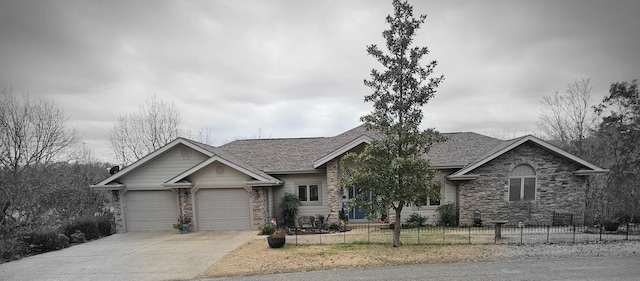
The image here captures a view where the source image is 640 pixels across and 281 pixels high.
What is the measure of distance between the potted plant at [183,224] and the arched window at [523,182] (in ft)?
55.7

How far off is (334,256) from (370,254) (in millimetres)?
1265

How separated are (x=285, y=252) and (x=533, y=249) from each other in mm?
8919

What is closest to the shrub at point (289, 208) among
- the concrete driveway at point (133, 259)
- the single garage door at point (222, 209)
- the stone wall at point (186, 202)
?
the single garage door at point (222, 209)

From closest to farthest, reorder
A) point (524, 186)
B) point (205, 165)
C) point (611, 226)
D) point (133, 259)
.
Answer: point (133, 259), point (611, 226), point (205, 165), point (524, 186)

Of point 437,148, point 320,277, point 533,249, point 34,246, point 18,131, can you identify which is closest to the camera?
point 320,277

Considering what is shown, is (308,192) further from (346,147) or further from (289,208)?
(346,147)

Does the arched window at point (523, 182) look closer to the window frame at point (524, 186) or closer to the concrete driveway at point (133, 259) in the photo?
the window frame at point (524, 186)

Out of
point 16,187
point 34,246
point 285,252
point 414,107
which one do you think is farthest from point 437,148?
point 16,187

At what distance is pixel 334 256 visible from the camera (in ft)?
32.1

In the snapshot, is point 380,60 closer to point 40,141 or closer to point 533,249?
point 533,249

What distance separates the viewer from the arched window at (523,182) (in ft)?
48.4

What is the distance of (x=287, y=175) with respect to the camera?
16266 mm

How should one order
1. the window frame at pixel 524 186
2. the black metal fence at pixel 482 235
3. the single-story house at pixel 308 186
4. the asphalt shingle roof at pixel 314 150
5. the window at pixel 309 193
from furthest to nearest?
the window at pixel 309 193 < the asphalt shingle roof at pixel 314 150 < the window frame at pixel 524 186 < the single-story house at pixel 308 186 < the black metal fence at pixel 482 235

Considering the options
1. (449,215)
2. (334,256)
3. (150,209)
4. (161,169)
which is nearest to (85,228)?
(150,209)
